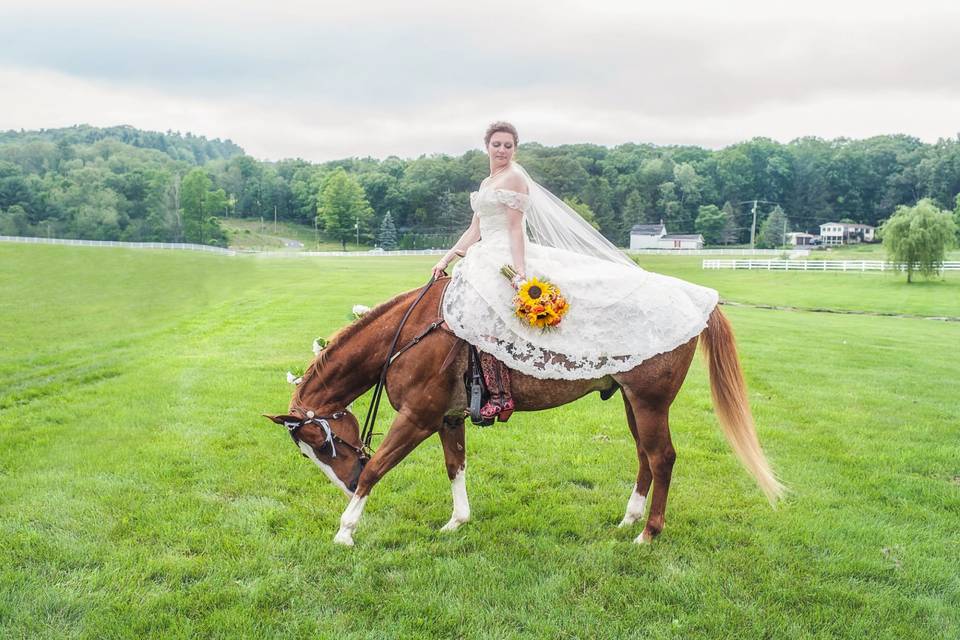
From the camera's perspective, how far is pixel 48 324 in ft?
51.8

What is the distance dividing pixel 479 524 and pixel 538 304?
195 cm

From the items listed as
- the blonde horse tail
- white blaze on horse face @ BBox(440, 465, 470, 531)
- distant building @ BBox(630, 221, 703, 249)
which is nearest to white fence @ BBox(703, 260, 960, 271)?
distant building @ BBox(630, 221, 703, 249)

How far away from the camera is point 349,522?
178 inches

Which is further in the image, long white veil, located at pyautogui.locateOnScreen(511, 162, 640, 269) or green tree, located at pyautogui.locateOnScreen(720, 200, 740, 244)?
green tree, located at pyautogui.locateOnScreen(720, 200, 740, 244)

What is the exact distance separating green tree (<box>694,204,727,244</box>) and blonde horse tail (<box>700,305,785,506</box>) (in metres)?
85.4

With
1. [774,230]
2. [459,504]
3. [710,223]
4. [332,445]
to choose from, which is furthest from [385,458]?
[774,230]

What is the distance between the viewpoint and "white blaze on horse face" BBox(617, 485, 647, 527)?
197 inches

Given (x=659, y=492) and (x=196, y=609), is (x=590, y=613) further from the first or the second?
(x=196, y=609)

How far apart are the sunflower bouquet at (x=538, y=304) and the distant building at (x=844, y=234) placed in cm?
9697

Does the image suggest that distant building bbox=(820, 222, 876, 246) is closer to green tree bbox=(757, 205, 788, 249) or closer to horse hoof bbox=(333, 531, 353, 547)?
green tree bbox=(757, 205, 788, 249)

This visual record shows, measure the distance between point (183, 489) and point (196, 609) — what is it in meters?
2.06

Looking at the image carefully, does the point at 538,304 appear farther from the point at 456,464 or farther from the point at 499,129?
the point at 456,464

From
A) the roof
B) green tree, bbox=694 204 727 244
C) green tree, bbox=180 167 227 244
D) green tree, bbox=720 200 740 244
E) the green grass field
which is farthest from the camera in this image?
the roof

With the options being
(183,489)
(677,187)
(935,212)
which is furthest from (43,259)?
(677,187)
